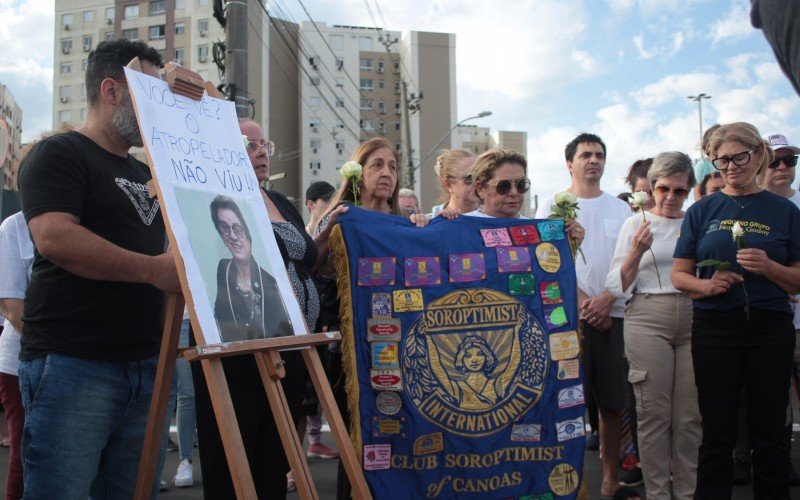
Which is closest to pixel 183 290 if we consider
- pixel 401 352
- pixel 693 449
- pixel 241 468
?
pixel 241 468

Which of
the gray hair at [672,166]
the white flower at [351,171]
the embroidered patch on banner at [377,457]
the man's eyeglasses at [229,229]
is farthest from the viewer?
the gray hair at [672,166]

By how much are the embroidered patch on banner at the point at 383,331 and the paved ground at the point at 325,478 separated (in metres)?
1.65

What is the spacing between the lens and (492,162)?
421cm

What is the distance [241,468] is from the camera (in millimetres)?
2354

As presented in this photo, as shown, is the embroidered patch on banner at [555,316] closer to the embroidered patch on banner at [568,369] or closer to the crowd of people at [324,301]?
the embroidered patch on banner at [568,369]

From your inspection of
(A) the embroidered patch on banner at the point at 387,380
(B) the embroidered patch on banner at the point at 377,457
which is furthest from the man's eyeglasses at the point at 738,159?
(B) the embroidered patch on banner at the point at 377,457

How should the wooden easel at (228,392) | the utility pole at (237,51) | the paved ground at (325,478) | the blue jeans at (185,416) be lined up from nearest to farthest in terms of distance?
the wooden easel at (228,392) < the paved ground at (325,478) < the blue jeans at (185,416) < the utility pole at (237,51)

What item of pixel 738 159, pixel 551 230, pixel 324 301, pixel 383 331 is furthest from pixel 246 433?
pixel 738 159

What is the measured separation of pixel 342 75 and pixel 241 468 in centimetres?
6640

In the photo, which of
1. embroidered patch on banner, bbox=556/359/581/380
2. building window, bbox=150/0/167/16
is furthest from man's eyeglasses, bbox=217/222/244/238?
building window, bbox=150/0/167/16

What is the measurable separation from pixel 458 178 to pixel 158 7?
58.7 metres

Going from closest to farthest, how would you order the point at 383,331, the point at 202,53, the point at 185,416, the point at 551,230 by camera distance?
the point at 383,331
the point at 551,230
the point at 185,416
the point at 202,53

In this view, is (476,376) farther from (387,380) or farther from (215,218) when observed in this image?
(215,218)

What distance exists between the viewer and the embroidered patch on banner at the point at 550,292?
152 inches
